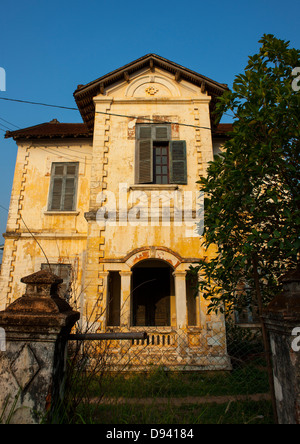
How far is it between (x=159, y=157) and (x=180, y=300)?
451cm

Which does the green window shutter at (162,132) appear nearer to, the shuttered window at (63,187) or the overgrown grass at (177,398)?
the shuttered window at (63,187)

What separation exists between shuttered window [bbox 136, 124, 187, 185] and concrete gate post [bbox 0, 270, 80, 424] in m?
6.22

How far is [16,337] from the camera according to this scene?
82.8 inches

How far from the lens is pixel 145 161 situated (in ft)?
27.1

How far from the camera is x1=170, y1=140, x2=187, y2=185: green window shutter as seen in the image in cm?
802

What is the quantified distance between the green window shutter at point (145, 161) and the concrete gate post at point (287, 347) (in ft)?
20.0

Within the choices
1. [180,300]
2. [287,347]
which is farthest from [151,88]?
[287,347]

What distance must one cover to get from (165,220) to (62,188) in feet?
14.0

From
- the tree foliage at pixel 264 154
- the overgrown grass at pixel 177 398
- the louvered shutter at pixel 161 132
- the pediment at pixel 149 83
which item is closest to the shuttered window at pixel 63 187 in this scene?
the pediment at pixel 149 83

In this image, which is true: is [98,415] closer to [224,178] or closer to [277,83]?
[224,178]

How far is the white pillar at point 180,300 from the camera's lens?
6.90 metres

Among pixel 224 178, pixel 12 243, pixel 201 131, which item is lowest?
pixel 224 178

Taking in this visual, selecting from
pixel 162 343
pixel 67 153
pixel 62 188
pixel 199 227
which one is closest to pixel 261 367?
pixel 162 343

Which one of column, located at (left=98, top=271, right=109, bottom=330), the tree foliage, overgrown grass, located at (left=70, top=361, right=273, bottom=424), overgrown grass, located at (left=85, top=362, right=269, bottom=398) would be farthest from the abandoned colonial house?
the tree foliage
